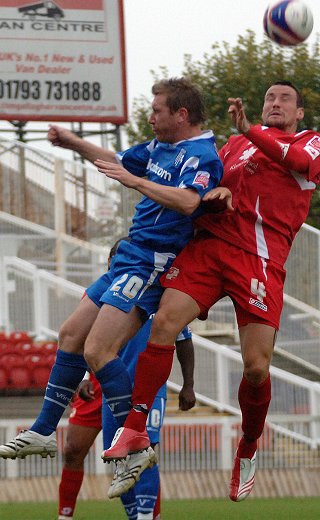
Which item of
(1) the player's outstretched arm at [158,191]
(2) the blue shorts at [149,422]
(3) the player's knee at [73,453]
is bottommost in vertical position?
(3) the player's knee at [73,453]

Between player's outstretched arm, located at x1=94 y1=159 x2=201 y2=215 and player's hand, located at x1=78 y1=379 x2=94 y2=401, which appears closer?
player's outstretched arm, located at x1=94 y1=159 x2=201 y2=215

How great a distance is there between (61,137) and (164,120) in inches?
29.6

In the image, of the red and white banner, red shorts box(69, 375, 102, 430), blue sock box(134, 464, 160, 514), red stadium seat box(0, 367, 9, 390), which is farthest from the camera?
the red and white banner

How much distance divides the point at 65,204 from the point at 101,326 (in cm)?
1594

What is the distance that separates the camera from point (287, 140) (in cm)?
914

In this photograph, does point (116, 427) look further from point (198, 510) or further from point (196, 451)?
point (196, 451)

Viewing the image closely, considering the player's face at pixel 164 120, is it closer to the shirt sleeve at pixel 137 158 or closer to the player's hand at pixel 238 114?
the shirt sleeve at pixel 137 158

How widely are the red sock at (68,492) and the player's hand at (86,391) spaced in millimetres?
567

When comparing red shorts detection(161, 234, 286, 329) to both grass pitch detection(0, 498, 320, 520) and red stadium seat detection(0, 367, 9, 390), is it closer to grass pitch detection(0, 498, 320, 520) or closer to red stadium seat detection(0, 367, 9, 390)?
grass pitch detection(0, 498, 320, 520)

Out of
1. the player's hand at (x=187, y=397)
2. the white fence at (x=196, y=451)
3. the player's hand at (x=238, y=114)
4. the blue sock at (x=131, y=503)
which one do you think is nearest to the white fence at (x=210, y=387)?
the white fence at (x=196, y=451)

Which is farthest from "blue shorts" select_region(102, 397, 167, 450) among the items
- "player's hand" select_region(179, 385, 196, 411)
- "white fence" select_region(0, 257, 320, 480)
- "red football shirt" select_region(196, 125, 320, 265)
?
"white fence" select_region(0, 257, 320, 480)

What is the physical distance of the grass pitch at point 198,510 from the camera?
12.2 m

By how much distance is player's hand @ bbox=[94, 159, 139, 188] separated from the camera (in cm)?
858

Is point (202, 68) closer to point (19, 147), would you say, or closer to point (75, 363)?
point (19, 147)
